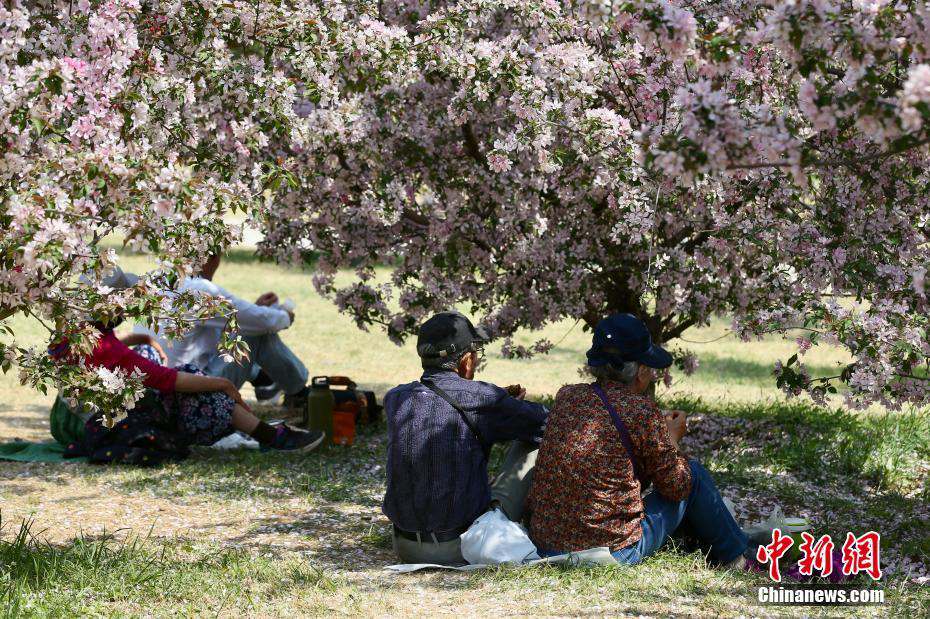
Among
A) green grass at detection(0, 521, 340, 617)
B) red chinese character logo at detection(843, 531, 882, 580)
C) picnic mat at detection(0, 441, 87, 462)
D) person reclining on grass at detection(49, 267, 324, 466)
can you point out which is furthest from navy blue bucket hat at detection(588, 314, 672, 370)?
picnic mat at detection(0, 441, 87, 462)

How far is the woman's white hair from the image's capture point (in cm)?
440

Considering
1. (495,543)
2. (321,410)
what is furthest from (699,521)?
(321,410)

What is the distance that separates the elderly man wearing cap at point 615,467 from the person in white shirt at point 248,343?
134 inches

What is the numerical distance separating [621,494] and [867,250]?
6.86 feet

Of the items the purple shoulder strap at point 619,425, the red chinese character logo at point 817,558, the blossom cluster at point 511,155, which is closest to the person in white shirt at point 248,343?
the blossom cluster at point 511,155

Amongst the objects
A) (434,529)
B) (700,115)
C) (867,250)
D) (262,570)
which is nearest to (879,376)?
(867,250)

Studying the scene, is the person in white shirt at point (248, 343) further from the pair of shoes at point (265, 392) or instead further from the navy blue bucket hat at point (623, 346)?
the navy blue bucket hat at point (623, 346)

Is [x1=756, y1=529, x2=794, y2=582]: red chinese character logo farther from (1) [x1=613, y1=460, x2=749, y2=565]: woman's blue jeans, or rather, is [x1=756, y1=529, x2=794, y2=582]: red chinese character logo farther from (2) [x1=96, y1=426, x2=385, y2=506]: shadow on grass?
(2) [x1=96, y1=426, x2=385, y2=506]: shadow on grass

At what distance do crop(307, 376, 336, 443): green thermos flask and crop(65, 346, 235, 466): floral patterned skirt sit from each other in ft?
2.49

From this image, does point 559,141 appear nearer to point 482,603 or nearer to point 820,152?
point 820,152

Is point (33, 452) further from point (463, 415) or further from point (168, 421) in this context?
point (463, 415)

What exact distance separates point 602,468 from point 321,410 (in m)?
3.51

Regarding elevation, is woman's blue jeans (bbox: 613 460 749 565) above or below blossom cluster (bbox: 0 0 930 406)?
below

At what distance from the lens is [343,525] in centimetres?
536
